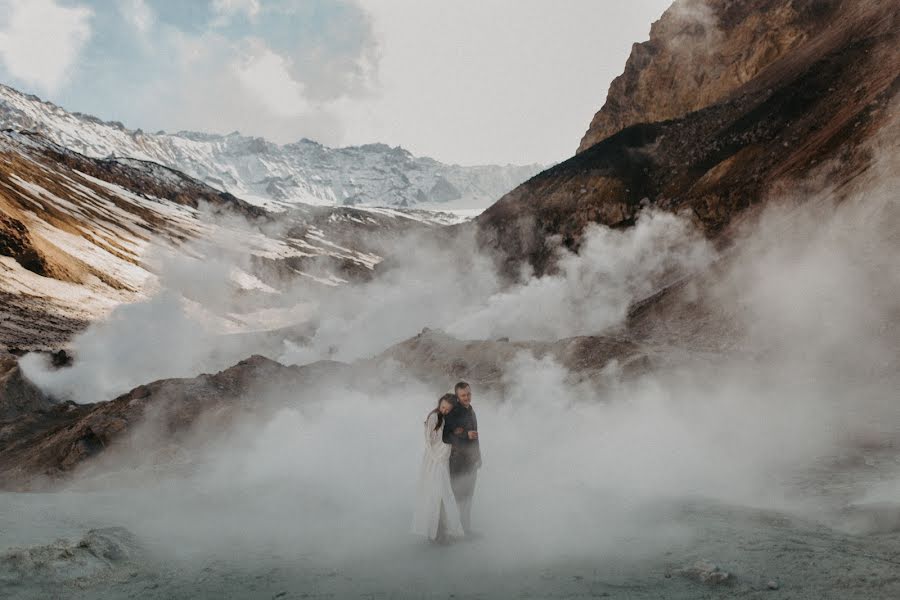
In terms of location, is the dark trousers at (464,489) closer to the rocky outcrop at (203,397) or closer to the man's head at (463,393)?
the man's head at (463,393)

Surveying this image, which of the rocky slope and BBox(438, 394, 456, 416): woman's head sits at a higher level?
the rocky slope

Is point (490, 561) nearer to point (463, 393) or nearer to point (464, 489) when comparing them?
point (464, 489)

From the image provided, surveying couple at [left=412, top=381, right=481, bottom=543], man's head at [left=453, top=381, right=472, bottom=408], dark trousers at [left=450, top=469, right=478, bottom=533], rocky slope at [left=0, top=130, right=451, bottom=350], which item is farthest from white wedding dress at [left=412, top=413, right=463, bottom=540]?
rocky slope at [left=0, top=130, right=451, bottom=350]

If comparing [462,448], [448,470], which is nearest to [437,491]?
[448,470]

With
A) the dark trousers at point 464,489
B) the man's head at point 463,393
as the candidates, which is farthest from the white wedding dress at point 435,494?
the man's head at point 463,393

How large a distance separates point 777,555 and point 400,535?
3.06 meters

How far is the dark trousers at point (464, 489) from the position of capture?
16.8ft

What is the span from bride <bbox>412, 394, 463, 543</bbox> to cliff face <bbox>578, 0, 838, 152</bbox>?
30.0m

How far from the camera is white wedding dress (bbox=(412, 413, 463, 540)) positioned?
490 cm

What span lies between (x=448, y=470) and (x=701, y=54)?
34.5 metres

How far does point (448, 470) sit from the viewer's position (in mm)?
5023

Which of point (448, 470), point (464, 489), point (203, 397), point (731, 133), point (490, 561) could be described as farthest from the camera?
point (731, 133)

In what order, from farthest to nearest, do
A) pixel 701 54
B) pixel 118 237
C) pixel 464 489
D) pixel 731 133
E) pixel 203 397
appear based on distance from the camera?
pixel 118 237
pixel 701 54
pixel 731 133
pixel 203 397
pixel 464 489

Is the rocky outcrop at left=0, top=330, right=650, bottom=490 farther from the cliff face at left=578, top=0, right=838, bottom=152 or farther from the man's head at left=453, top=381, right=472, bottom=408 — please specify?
the cliff face at left=578, top=0, right=838, bottom=152
